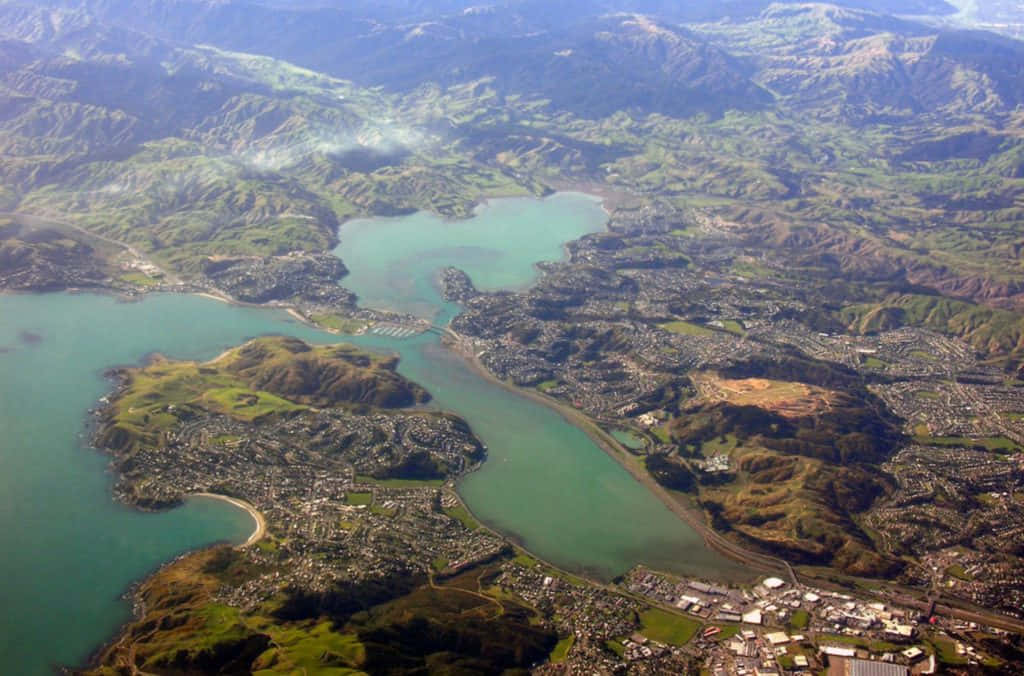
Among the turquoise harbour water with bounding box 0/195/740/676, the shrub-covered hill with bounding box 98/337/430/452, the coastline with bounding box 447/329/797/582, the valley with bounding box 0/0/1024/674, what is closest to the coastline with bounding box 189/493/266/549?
the turquoise harbour water with bounding box 0/195/740/676

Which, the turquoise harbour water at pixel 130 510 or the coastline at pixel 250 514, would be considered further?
the coastline at pixel 250 514

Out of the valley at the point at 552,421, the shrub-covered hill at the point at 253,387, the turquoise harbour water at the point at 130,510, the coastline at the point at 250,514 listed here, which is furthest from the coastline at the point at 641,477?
the coastline at the point at 250,514

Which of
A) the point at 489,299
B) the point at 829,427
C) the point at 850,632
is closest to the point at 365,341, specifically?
the point at 489,299

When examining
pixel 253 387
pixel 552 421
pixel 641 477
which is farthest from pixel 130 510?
pixel 641 477

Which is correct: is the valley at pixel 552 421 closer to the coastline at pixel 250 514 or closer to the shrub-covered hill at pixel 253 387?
the shrub-covered hill at pixel 253 387

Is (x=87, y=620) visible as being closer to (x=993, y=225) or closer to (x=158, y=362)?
(x=158, y=362)

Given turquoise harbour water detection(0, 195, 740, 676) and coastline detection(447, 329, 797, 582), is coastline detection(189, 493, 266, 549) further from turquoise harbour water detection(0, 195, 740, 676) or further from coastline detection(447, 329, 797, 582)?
coastline detection(447, 329, 797, 582)
